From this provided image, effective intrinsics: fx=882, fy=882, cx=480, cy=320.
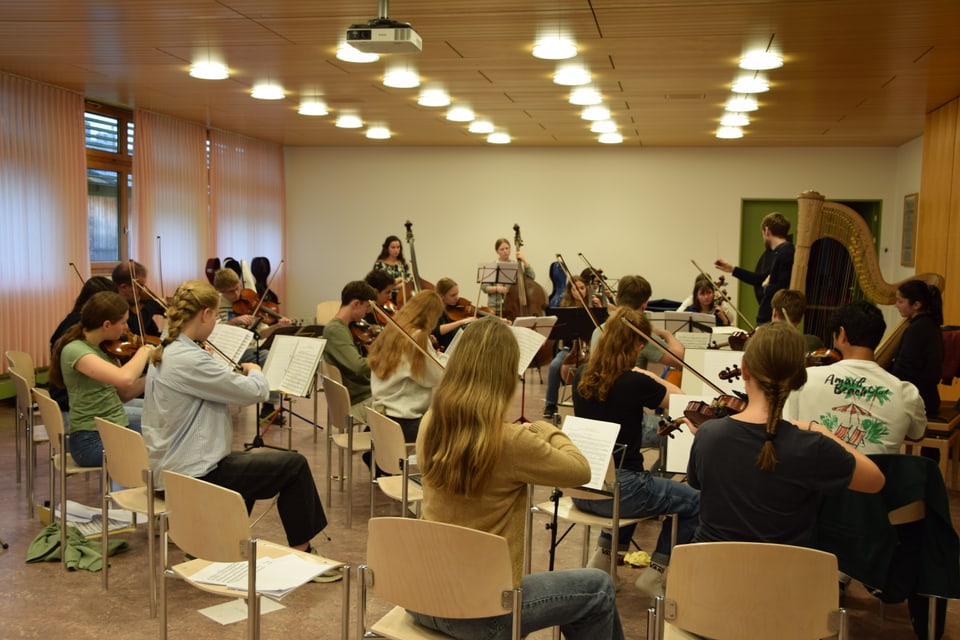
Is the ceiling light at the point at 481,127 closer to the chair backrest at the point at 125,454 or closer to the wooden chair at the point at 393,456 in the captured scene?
the wooden chair at the point at 393,456

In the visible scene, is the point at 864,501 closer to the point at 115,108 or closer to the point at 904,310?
the point at 904,310

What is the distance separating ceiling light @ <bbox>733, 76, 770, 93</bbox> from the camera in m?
6.43

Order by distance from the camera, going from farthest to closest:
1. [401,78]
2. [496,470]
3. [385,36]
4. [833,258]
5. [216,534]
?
[401,78] < [833,258] < [385,36] < [216,534] < [496,470]

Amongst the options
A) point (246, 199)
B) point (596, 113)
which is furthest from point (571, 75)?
point (246, 199)

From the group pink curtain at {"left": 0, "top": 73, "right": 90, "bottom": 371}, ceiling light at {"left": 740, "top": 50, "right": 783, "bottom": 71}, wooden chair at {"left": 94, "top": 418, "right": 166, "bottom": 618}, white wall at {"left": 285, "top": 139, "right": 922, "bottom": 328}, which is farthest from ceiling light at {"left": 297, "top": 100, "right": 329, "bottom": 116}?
wooden chair at {"left": 94, "top": 418, "right": 166, "bottom": 618}

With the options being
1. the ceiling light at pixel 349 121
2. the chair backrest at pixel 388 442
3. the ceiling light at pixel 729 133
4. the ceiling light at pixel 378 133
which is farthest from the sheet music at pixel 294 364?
the ceiling light at pixel 729 133

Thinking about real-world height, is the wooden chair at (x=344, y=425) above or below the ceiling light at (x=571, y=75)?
below

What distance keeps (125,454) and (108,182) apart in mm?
6355

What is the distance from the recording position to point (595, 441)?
2.98 m

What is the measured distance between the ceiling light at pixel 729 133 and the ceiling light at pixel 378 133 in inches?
147

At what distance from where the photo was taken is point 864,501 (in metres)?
2.86

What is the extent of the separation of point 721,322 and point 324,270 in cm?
640

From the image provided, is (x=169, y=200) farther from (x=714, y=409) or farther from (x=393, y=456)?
→ (x=714, y=409)

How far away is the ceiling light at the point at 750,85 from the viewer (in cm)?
643
